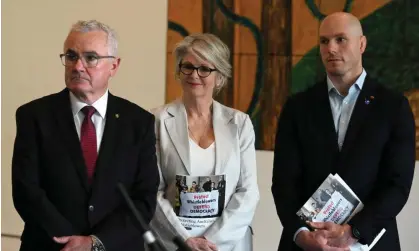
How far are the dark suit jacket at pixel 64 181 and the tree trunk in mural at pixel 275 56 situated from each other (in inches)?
73.5

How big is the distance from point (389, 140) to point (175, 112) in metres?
0.96

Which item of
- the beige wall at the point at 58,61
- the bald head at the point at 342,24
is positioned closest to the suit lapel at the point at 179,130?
the bald head at the point at 342,24

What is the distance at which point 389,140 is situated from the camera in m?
2.61

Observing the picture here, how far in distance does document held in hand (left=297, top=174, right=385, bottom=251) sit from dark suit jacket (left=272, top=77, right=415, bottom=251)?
1.4 inches

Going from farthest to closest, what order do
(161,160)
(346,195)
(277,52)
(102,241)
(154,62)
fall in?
(154,62) → (277,52) → (161,160) → (346,195) → (102,241)

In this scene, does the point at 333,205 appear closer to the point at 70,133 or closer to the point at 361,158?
the point at 361,158

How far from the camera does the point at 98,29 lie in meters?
2.34

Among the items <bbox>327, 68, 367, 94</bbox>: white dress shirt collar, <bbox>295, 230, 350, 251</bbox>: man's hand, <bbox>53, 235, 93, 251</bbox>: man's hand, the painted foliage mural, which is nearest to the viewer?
<bbox>53, 235, 93, 251</bbox>: man's hand

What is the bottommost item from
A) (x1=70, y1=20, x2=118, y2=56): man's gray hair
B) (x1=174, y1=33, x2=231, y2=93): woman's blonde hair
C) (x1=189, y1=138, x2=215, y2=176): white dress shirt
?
(x1=189, y1=138, x2=215, y2=176): white dress shirt

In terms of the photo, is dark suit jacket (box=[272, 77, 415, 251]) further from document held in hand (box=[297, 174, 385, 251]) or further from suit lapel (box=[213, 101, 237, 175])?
suit lapel (box=[213, 101, 237, 175])

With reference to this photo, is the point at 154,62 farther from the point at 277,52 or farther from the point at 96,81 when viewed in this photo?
the point at 96,81

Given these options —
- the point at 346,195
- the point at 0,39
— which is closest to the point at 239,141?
the point at 346,195

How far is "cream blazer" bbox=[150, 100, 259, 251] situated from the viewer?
2736mm

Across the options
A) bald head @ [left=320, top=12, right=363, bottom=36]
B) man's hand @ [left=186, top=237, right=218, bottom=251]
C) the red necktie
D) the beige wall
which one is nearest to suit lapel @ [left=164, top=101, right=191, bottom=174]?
man's hand @ [left=186, top=237, right=218, bottom=251]
